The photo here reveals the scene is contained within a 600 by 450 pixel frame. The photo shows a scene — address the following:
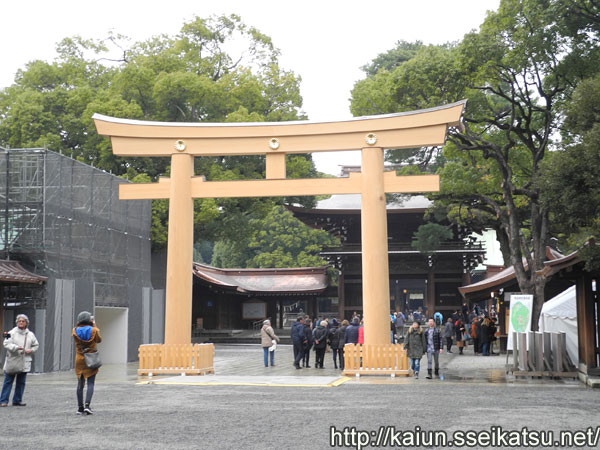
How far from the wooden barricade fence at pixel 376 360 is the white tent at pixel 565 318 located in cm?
494

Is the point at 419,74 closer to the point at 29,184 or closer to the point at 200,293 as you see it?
the point at 29,184

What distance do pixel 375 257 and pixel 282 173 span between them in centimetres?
343

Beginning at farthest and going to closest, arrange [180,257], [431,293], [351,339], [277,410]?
[431,293], [351,339], [180,257], [277,410]

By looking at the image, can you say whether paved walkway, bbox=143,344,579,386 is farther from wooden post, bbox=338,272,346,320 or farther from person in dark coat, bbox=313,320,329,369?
wooden post, bbox=338,272,346,320

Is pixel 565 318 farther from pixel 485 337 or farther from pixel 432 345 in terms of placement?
pixel 485 337

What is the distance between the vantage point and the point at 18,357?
11.6m

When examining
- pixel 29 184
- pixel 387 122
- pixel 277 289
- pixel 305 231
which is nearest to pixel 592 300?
pixel 387 122

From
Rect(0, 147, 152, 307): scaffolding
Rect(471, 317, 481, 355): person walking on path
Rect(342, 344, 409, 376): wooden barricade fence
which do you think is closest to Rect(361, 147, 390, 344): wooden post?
Rect(342, 344, 409, 376): wooden barricade fence

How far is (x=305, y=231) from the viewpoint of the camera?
176ft

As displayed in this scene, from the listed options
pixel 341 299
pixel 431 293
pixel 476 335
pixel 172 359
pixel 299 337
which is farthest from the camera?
pixel 341 299

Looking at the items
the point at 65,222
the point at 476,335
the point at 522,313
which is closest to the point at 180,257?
the point at 65,222

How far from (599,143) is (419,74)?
9010 mm

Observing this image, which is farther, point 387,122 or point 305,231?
point 305,231

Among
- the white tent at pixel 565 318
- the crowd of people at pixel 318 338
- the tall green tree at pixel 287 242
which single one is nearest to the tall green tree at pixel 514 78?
the white tent at pixel 565 318
